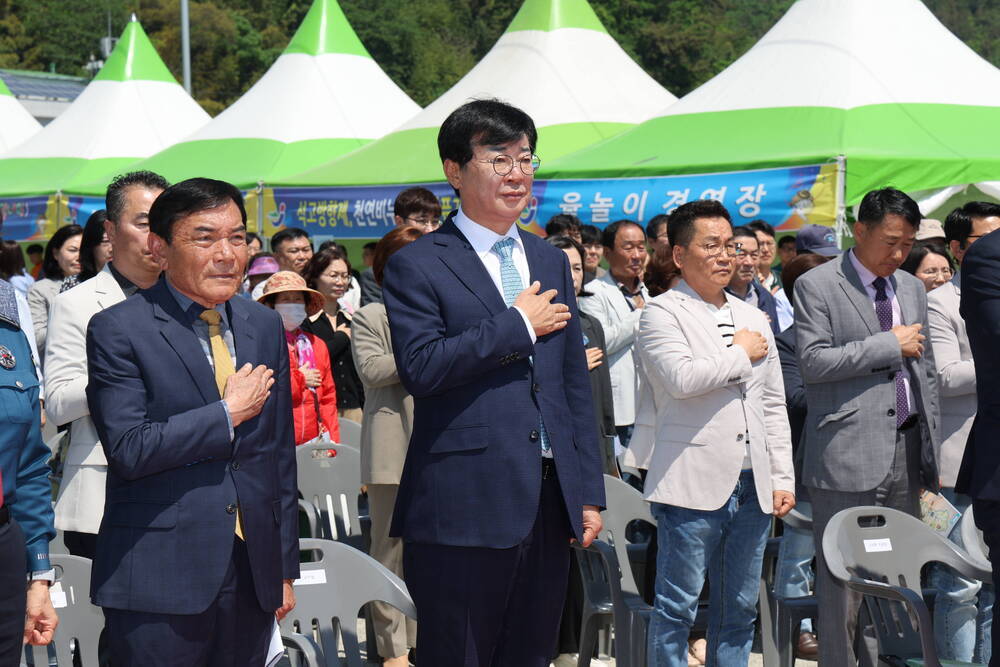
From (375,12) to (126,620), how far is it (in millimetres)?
50275

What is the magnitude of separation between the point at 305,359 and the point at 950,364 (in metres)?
2.88

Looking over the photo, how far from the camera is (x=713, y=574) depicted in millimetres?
4121

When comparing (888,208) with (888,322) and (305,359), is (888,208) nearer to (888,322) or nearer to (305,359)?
(888,322)

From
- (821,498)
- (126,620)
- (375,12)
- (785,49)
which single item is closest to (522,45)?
(785,49)

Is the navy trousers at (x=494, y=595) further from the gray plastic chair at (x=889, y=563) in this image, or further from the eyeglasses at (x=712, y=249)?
the eyeglasses at (x=712, y=249)

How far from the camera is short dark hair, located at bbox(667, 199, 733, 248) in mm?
4152

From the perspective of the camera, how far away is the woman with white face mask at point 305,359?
18.5 feet

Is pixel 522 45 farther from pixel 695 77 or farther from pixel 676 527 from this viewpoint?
pixel 695 77

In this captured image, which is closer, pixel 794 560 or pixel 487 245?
pixel 487 245

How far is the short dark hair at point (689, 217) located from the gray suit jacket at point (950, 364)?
1.21m

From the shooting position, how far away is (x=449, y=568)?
303 centimetres

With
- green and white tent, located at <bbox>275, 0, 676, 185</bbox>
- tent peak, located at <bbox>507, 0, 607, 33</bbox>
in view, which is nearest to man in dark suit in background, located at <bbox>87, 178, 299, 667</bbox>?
green and white tent, located at <bbox>275, 0, 676, 185</bbox>

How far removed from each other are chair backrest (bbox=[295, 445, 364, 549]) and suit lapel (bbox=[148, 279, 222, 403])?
2.62 m

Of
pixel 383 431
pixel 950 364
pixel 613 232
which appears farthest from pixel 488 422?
pixel 613 232
